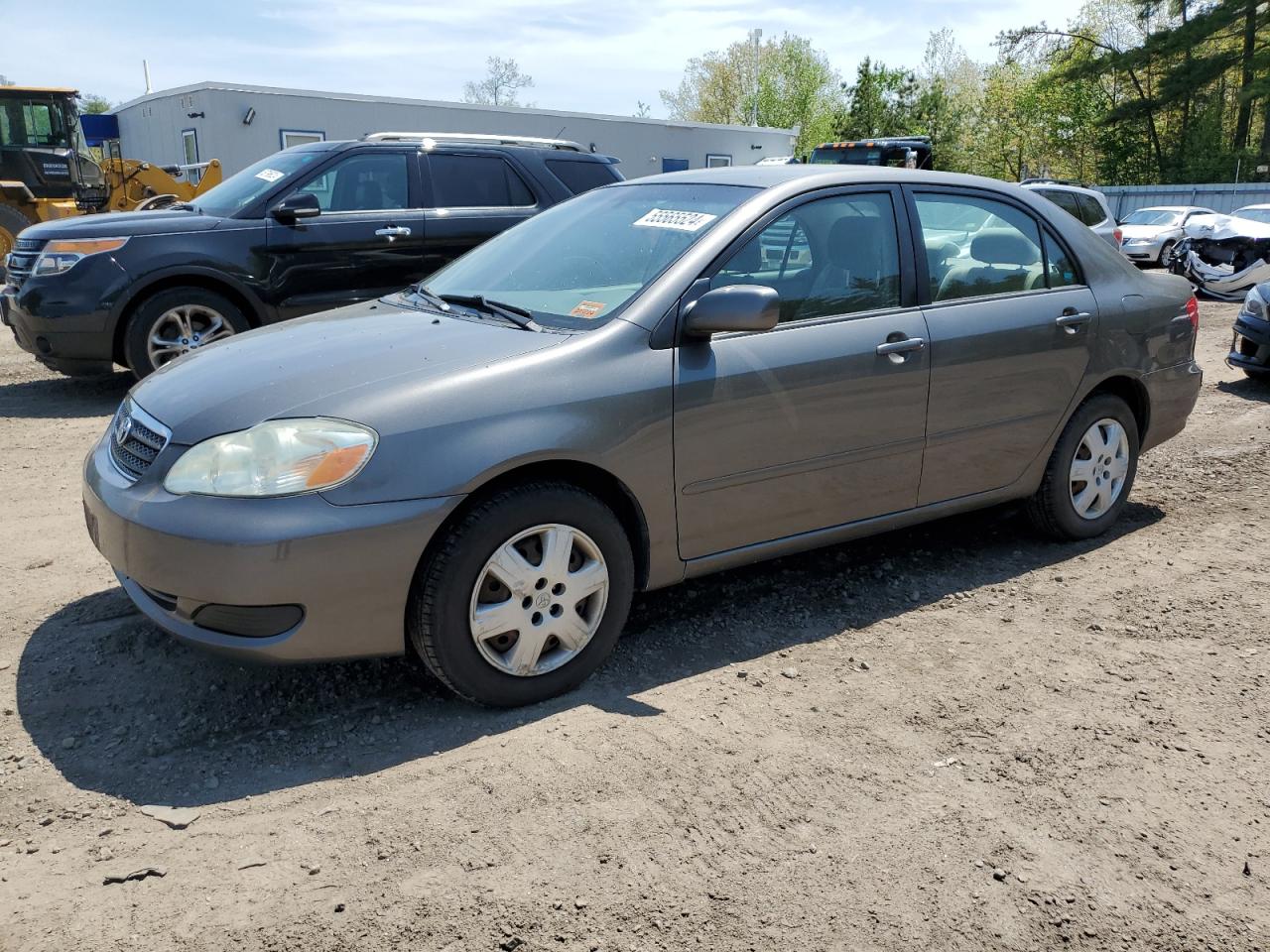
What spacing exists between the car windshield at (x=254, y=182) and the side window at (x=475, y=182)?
89cm

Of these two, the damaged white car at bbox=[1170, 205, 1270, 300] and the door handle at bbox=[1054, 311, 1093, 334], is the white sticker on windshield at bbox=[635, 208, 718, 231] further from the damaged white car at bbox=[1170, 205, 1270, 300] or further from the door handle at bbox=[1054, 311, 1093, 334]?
the damaged white car at bbox=[1170, 205, 1270, 300]

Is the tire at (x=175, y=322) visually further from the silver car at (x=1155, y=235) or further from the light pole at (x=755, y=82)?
the light pole at (x=755, y=82)

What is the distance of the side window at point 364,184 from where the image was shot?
7.98 m

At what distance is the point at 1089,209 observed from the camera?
51.7 feet

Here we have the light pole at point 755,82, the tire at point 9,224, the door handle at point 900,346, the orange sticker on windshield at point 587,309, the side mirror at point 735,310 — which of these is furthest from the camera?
the light pole at point 755,82

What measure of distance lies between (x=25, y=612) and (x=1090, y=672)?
3.82 m

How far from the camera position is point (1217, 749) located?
3.17m

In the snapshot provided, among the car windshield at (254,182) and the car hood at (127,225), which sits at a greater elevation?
the car windshield at (254,182)

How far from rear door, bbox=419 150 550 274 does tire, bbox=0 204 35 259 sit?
11472mm

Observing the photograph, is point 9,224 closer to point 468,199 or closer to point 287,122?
point 287,122

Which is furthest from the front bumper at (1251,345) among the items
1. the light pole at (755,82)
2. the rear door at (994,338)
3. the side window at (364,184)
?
the light pole at (755,82)

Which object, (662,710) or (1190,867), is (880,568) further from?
(1190,867)

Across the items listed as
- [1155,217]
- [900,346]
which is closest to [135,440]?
[900,346]

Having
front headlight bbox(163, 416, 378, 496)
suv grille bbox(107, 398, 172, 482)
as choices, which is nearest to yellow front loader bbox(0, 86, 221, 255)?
suv grille bbox(107, 398, 172, 482)
